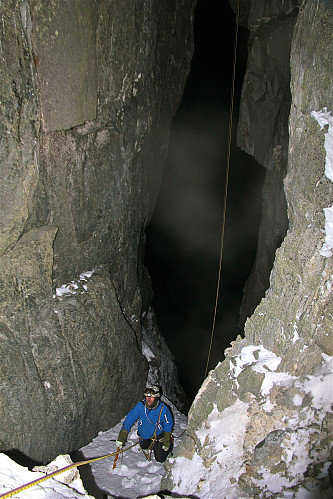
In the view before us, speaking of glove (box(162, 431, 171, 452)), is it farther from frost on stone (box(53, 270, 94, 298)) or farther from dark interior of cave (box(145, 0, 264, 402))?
dark interior of cave (box(145, 0, 264, 402))

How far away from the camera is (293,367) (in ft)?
17.5

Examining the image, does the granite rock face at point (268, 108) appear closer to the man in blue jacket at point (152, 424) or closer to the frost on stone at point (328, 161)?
the frost on stone at point (328, 161)

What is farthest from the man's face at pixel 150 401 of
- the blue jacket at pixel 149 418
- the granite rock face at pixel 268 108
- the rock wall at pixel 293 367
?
the granite rock face at pixel 268 108

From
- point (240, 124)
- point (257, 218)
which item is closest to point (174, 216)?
point (257, 218)

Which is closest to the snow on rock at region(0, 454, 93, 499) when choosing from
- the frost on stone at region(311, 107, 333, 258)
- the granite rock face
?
the frost on stone at region(311, 107, 333, 258)

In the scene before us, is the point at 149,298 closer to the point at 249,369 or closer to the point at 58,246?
the point at 58,246

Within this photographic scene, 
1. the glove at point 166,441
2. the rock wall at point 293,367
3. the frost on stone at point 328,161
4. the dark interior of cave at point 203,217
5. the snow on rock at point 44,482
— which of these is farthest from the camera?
the dark interior of cave at point 203,217

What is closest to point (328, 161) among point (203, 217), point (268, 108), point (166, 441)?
point (166, 441)

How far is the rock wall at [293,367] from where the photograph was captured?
4832mm

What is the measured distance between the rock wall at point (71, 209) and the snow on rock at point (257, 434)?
2.34 metres

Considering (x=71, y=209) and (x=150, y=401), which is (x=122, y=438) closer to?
(x=150, y=401)

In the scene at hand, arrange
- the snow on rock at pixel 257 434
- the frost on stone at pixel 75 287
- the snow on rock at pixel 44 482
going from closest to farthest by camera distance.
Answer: the snow on rock at pixel 44 482
the snow on rock at pixel 257 434
the frost on stone at pixel 75 287

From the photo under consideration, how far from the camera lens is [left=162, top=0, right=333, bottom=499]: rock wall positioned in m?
4.83

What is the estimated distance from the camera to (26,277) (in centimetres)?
655
